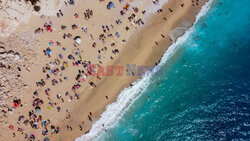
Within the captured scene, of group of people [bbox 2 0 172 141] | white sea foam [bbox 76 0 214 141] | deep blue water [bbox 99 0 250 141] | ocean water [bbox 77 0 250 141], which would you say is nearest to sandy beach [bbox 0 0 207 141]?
group of people [bbox 2 0 172 141]

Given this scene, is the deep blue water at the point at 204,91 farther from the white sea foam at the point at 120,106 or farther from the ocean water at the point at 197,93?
the white sea foam at the point at 120,106

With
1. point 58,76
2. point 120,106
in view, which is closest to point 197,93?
point 120,106

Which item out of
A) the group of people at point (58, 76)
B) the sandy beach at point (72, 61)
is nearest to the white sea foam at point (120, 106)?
the sandy beach at point (72, 61)

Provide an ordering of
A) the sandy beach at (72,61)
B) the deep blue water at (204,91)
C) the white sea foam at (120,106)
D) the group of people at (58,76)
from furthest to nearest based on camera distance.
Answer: the deep blue water at (204,91) < the white sea foam at (120,106) < the group of people at (58,76) < the sandy beach at (72,61)

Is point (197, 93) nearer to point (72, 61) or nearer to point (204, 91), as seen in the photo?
point (204, 91)

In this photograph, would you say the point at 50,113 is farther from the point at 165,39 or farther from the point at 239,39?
the point at 239,39
